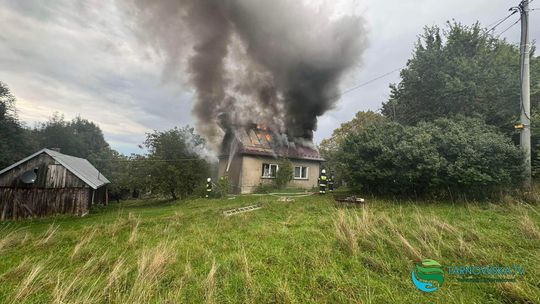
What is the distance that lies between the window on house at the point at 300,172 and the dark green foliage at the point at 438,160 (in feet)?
26.1

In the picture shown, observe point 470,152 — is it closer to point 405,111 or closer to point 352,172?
point 352,172

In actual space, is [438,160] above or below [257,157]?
below

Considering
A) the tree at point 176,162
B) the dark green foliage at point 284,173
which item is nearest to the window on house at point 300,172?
the dark green foliage at point 284,173

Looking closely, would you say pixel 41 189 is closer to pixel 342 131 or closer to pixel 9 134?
pixel 9 134

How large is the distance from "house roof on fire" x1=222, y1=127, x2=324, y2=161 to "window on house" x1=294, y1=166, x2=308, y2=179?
1012 mm

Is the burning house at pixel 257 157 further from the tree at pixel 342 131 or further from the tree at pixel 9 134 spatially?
the tree at pixel 9 134

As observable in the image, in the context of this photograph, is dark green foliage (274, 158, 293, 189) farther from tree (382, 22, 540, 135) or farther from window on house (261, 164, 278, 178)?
tree (382, 22, 540, 135)

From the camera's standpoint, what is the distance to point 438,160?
8.47 m

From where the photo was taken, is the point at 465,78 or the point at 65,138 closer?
the point at 465,78

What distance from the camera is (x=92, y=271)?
11.6ft

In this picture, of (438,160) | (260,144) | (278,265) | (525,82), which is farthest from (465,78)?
(278,265)

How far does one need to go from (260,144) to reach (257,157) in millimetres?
1112

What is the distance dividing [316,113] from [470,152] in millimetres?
9548

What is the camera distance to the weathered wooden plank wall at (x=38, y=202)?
1206 cm
